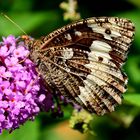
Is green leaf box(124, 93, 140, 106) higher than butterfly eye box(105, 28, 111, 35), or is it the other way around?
butterfly eye box(105, 28, 111, 35)

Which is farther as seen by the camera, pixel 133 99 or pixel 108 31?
pixel 133 99

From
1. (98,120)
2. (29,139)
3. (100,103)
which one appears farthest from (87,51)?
(98,120)

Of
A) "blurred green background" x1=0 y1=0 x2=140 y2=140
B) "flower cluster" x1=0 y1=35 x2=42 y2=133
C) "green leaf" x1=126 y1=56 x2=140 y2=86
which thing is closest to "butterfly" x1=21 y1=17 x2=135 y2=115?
"flower cluster" x1=0 y1=35 x2=42 y2=133

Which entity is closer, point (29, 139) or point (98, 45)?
point (98, 45)

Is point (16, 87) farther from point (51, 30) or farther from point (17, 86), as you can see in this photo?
point (51, 30)

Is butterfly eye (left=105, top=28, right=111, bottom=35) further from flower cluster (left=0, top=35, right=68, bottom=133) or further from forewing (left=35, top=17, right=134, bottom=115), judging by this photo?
flower cluster (left=0, top=35, right=68, bottom=133)

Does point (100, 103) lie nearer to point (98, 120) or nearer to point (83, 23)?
point (83, 23)

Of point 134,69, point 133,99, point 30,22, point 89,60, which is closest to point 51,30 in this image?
point 30,22
